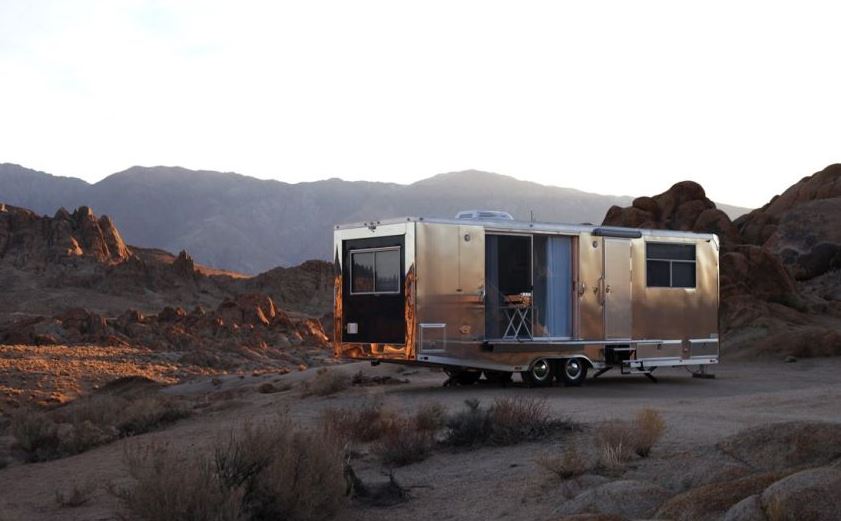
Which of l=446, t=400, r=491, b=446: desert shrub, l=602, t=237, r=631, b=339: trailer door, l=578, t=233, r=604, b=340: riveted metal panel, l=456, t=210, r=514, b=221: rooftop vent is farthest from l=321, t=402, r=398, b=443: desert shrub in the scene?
l=602, t=237, r=631, b=339: trailer door

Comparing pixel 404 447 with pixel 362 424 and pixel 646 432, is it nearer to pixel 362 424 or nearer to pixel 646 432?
pixel 362 424

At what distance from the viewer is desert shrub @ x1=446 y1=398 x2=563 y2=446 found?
444 inches

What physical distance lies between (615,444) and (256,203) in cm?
13831

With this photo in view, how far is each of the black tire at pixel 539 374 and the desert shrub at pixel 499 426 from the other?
246 inches

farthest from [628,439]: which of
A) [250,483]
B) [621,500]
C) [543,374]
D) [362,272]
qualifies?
[362,272]

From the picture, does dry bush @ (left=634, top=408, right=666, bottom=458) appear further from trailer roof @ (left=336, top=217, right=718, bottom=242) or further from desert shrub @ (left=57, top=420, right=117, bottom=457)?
desert shrub @ (left=57, top=420, right=117, bottom=457)

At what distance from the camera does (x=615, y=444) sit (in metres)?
9.48

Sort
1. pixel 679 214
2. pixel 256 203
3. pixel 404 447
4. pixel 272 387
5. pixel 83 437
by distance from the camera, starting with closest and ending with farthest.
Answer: pixel 404 447, pixel 83 437, pixel 272 387, pixel 679 214, pixel 256 203

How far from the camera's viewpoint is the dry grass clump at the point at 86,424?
14297 millimetres

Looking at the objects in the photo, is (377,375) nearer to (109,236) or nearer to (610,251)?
(610,251)

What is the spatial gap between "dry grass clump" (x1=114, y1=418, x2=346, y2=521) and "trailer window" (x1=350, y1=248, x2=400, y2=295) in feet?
26.5

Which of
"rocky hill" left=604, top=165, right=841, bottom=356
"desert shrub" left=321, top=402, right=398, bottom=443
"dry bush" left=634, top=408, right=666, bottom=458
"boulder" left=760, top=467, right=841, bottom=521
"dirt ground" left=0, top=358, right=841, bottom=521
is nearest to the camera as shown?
"boulder" left=760, top=467, right=841, bottom=521

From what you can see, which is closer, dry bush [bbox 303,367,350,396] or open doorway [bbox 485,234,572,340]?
open doorway [bbox 485,234,572,340]

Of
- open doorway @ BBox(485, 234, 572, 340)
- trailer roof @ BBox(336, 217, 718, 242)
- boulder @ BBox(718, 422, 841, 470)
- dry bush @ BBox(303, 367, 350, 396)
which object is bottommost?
dry bush @ BBox(303, 367, 350, 396)
